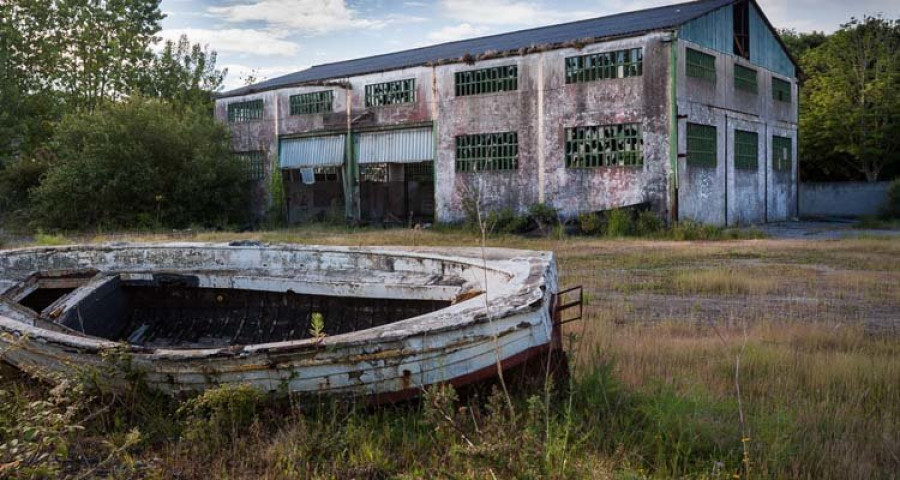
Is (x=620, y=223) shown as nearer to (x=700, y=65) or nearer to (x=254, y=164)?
(x=700, y=65)

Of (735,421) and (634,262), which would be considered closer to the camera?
(735,421)

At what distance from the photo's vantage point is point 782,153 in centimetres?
2553

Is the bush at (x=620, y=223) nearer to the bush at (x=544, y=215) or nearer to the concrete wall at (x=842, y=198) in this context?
the bush at (x=544, y=215)

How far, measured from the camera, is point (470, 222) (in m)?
21.5

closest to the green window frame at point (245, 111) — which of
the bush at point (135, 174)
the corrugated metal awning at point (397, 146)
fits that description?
the bush at point (135, 174)

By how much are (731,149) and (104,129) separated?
1946cm

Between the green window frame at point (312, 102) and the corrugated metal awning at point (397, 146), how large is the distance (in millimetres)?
1727

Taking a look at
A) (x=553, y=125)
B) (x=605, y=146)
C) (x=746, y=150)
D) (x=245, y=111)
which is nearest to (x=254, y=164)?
(x=245, y=111)

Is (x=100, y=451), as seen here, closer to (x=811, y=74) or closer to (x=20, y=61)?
(x=20, y=61)

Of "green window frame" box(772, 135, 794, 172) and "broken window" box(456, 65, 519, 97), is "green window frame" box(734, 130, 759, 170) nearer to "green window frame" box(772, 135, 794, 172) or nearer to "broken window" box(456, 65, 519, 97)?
"green window frame" box(772, 135, 794, 172)

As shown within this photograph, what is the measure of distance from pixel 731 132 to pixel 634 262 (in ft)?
34.8

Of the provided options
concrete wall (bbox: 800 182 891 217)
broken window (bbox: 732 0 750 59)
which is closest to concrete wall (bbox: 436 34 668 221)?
broken window (bbox: 732 0 750 59)

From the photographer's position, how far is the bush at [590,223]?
19.0 meters

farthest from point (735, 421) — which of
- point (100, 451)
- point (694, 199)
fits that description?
point (694, 199)
